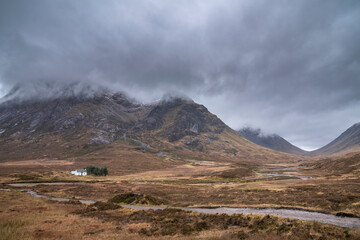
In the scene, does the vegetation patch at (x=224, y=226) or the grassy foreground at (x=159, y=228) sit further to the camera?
the grassy foreground at (x=159, y=228)

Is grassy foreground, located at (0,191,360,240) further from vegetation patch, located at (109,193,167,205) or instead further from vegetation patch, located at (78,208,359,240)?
vegetation patch, located at (109,193,167,205)

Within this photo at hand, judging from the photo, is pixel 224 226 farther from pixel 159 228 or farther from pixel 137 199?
pixel 137 199

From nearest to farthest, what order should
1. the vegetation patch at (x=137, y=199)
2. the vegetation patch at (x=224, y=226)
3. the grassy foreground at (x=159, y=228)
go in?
the vegetation patch at (x=224, y=226) → the grassy foreground at (x=159, y=228) → the vegetation patch at (x=137, y=199)

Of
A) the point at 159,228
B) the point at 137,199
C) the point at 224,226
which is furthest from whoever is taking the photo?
the point at 137,199

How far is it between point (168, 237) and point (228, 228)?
25.3ft

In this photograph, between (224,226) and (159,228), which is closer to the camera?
(159,228)

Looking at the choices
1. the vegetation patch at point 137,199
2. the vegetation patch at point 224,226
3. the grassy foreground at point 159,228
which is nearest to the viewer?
the vegetation patch at point 224,226

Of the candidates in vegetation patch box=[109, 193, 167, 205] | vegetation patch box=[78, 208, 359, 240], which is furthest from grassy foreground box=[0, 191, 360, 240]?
vegetation patch box=[109, 193, 167, 205]

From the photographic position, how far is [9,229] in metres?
23.1

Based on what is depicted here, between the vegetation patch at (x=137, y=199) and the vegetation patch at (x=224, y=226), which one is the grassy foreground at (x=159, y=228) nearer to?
the vegetation patch at (x=224, y=226)

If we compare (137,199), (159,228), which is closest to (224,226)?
(159,228)

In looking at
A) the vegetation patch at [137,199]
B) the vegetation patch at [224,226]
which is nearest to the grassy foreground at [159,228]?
the vegetation patch at [224,226]

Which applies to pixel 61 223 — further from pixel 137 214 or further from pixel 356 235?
pixel 356 235

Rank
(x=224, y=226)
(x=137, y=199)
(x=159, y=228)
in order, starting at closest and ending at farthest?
1. (x=159, y=228)
2. (x=224, y=226)
3. (x=137, y=199)
